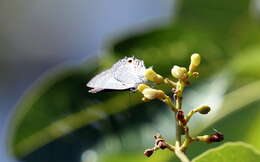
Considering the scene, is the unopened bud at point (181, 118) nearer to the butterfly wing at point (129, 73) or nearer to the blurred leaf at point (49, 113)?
the butterfly wing at point (129, 73)

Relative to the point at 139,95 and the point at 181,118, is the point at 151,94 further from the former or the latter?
the point at 139,95

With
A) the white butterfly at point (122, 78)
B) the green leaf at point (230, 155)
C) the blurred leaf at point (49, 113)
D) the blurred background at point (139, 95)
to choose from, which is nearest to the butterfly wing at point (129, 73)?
the white butterfly at point (122, 78)

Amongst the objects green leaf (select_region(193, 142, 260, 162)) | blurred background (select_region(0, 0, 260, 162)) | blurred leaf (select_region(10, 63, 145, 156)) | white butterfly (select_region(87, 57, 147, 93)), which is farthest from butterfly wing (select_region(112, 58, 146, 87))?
blurred leaf (select_region(10, 63, 145, 156))

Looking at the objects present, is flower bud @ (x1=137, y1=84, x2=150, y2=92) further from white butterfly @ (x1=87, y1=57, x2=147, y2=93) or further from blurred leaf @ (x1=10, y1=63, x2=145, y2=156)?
blurred leaf @ (x1=10, y1=63, x2=145, y2=156)

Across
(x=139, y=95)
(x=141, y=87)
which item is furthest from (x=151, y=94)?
(x=139, y=95)

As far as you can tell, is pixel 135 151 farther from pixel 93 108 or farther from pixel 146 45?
pixel 146 45

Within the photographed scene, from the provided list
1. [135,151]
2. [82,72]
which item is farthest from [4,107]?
[135,151]
